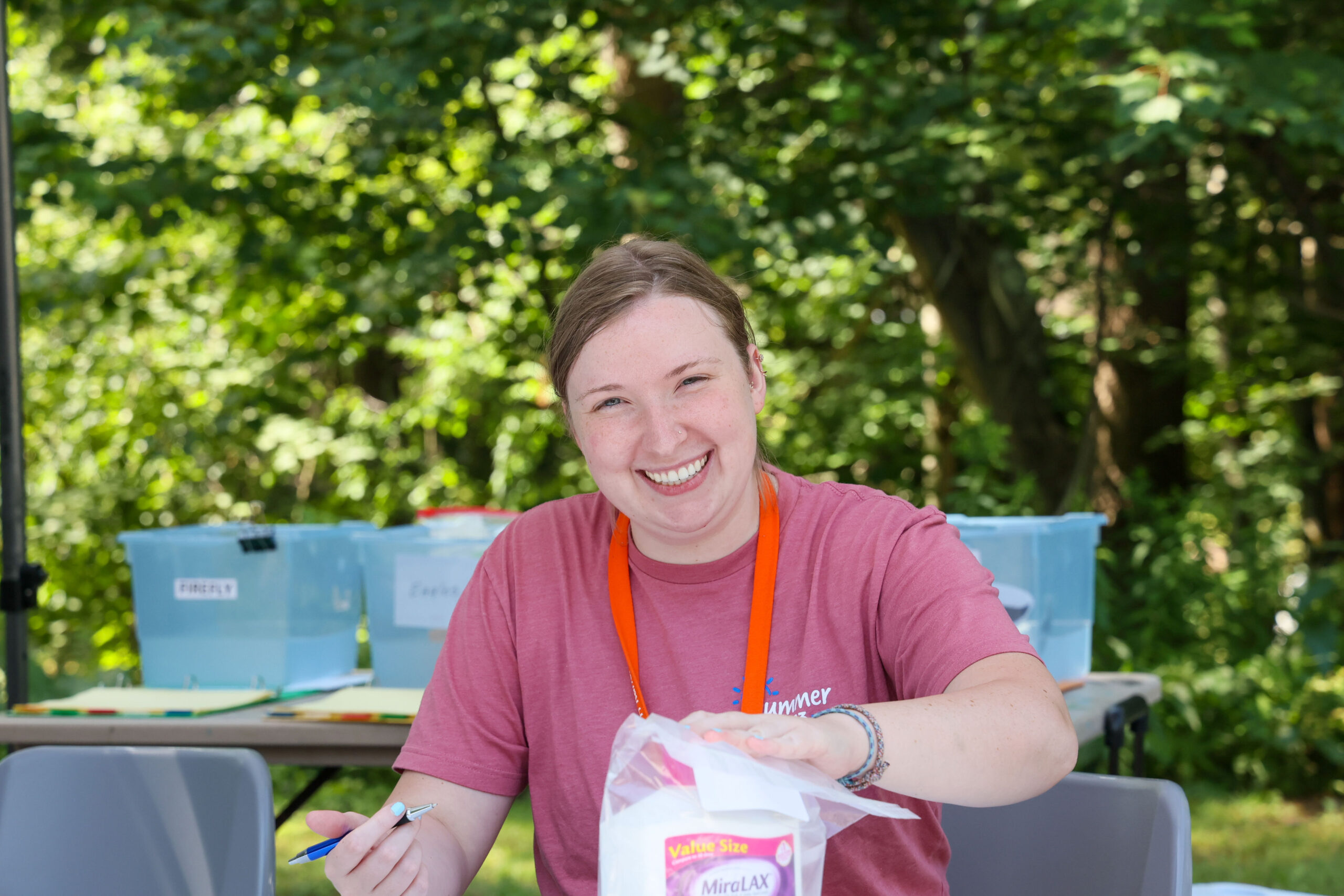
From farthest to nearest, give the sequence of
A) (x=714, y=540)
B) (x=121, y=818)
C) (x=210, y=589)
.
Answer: (x=210, y=589), (x=121, y=818), (x=714, y=540)

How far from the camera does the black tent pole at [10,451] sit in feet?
8.32

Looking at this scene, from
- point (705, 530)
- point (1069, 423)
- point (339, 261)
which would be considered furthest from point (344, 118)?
point (705, 530)

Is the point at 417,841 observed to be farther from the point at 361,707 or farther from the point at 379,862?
the point at 361,707

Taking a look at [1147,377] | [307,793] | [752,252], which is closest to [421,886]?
[307,793]

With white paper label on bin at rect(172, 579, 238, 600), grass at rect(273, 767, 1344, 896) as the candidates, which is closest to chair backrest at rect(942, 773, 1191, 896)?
white paper label on bin at rect(172, 579, 238, 600)

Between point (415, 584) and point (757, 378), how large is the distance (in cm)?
106

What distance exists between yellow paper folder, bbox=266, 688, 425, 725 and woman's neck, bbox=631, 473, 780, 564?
2.32 feet

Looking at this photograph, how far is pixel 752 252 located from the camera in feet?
13.1

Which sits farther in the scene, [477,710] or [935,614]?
[477,710]

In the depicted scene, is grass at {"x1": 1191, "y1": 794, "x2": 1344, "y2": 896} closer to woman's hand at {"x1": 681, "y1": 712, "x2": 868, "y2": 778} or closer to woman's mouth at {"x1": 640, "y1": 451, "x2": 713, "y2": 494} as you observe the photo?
woman's mouth at {"x1": 640, "y1": 451, "x2": 713, "y2": 494}

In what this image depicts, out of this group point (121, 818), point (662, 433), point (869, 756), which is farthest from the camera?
point (121, 818)

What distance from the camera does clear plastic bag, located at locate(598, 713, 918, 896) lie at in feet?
2.73

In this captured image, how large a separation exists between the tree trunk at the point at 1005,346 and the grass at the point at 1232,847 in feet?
5.39

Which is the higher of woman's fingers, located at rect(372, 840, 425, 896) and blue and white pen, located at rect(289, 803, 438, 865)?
blue and white pen, located at rect(289, 803, 438, 865)
